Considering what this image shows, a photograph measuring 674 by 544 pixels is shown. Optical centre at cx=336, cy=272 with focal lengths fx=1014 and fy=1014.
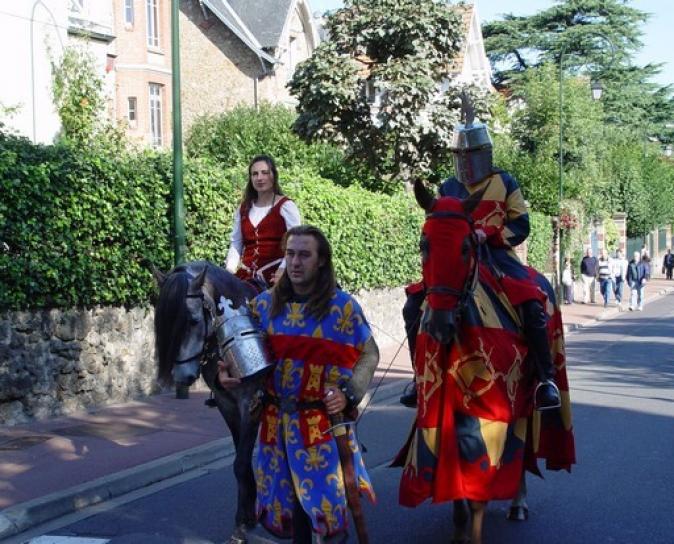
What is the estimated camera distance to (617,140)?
5312cm

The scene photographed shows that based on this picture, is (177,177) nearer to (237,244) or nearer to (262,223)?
(237,244)

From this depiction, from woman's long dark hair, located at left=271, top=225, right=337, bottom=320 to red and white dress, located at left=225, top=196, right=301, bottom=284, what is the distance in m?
1.87

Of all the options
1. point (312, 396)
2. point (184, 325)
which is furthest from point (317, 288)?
point (184, 325)

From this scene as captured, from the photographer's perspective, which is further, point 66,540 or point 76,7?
point 76,7

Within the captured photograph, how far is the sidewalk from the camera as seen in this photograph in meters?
7.90

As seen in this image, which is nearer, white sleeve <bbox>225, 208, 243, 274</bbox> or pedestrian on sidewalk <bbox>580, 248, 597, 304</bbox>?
white sleeve <bbox>225, 208, 243, 274</bbox>

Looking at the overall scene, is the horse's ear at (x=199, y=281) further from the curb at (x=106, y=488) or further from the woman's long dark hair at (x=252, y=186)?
the curb at (x=106, y=488)

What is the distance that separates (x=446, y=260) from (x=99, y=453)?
17.9 ft

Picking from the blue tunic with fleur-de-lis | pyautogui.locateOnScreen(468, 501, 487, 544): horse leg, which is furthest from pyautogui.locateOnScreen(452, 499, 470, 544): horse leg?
the blue tunic with fleur-de-lis

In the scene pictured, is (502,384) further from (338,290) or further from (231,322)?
(231,322)

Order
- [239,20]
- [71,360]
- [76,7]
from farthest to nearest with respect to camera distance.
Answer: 1. [239,20]
2. [76,7]
3. [71,360]

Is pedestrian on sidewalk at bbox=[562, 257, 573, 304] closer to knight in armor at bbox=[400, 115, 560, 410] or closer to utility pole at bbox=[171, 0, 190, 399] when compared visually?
utility pole at bbox=[171, 0, 190, 399]

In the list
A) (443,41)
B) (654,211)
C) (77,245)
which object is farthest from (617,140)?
(77,245)

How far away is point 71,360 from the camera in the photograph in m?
12.4
